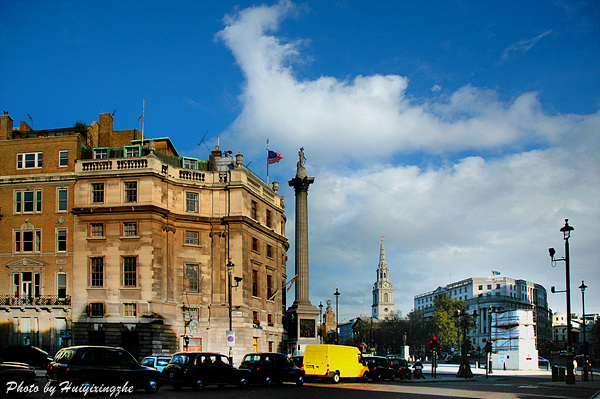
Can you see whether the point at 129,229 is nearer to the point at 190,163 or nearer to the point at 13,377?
the point at 190,163

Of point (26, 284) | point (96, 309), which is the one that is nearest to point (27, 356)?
point (96, 309)

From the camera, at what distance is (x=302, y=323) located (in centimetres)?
6525

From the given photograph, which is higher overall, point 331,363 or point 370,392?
point 331,363

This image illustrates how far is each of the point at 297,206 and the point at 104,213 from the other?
21134 mm

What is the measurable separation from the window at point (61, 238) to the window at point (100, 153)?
7.64m

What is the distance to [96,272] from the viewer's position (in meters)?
55.2

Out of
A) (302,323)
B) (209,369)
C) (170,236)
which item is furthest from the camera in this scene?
(302,323)

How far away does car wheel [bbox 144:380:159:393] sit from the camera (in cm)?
2669

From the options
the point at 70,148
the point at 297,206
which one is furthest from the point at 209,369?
the point at 297,206

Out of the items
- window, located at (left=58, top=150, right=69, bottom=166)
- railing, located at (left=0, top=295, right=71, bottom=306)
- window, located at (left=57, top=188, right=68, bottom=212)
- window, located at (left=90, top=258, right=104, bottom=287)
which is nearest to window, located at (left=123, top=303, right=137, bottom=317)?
window, located at (left=90, top=258, right=104, bottom=287)

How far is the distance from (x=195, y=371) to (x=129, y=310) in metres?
25.2

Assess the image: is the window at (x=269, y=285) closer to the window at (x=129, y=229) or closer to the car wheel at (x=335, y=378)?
the window at (x=129, y=229)

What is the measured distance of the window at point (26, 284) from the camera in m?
55.3

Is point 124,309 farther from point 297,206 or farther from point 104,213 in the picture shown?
point 297,206
